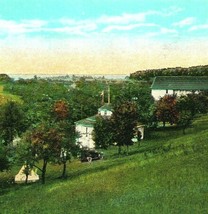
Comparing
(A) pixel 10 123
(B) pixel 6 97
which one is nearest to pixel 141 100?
(A) pixel 10 123

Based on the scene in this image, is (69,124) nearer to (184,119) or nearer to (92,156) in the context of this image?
(92,156)

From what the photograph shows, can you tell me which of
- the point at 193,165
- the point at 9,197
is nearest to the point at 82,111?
the point at 9,197

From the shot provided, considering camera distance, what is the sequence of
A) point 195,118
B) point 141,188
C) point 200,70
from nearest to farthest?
point 141,188 < point 195,118 < point 200,70

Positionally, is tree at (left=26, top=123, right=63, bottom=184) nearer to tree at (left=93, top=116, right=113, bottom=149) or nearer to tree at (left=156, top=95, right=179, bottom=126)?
tree at (left=93, top=116, right=113, bottom=149)

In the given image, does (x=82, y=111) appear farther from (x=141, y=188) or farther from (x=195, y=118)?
(x=141, y=188)

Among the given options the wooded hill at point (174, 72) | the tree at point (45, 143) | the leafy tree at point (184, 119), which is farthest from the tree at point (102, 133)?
the wooded hill at point (174, 72)

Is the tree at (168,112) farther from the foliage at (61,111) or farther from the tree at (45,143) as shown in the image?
the tree at (45,143)

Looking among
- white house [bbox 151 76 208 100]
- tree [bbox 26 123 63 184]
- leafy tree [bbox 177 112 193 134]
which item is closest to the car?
tree [bbox 26 123 63 184]
